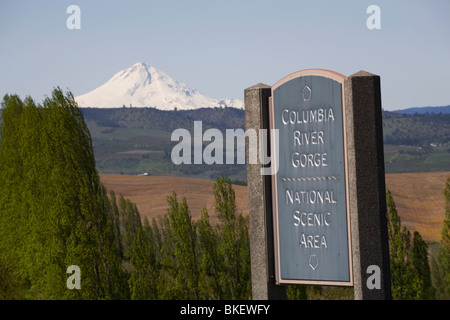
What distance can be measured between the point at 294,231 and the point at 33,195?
713 inches

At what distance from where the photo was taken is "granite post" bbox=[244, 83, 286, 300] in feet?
50.0

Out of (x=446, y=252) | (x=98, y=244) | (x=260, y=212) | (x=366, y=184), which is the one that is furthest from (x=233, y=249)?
(x=366, y=184)

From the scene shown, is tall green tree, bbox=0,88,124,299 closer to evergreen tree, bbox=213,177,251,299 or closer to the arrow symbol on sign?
evergreen tree, bbox=213,177,251,299

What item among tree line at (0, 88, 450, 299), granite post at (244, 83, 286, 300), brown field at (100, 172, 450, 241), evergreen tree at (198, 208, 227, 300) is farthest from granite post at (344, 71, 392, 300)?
brown field at (100, 172, 450, 241)

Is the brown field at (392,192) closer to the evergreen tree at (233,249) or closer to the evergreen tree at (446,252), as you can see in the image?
the evergreen tree at (446,252)

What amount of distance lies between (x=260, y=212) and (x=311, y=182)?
1448 mm

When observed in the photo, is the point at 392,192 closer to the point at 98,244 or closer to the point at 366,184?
the point at 98,244

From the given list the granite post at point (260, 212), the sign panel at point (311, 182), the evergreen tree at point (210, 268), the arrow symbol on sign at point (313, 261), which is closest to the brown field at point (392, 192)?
the evergreen tree at point (210, 268)

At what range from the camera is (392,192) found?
366 ft

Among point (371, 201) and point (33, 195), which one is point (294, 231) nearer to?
point (371, 201)

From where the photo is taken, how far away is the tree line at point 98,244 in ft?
86.3
